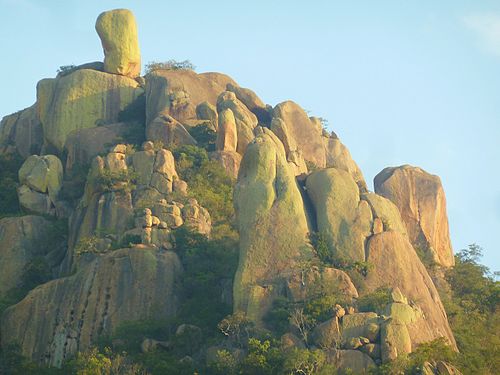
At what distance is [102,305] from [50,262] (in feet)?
32.3

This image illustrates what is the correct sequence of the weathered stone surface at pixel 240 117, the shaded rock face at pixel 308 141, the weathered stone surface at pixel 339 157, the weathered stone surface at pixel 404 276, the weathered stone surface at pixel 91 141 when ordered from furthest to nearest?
1. the weathered stone surface at pixel 339 157
2. the weathered stone surface at pixel 91 141
3. the weathered stone surface at pixel 240 117
4. the shaded rock face at pixel 308 141
5. the weathered stone surface at pixel 404 276

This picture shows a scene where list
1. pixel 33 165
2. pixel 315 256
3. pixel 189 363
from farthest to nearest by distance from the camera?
1. pixel 33 165
2. pixel 315 256
3. pixel 189 363

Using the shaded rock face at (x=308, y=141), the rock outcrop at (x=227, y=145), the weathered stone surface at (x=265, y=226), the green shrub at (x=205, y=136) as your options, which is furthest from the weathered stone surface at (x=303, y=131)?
the weathered stone surface at (x=265, y=226)

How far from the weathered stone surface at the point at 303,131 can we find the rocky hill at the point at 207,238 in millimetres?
88

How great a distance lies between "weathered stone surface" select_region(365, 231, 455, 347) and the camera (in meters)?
63.6

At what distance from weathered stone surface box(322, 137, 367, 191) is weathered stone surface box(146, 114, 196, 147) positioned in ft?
32.2

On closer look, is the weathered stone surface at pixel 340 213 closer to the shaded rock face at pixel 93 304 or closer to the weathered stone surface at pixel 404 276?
the weathered stone surface at pixel 404 276

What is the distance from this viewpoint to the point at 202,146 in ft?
262

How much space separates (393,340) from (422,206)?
972 inches

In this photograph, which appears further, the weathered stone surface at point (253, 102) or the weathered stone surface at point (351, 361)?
the weathered stone surface at point (253, 102)

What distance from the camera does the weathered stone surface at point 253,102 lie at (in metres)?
83.8

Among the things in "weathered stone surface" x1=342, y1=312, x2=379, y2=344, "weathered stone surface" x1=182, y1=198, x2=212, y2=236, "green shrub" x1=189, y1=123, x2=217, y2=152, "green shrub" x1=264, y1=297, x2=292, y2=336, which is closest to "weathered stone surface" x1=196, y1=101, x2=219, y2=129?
"green shrub" x1=189, y1=123, x2=217, y2=152

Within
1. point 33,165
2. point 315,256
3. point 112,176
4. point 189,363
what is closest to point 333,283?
point 315,256

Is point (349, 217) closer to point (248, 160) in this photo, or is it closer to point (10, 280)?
point (248, 160)
